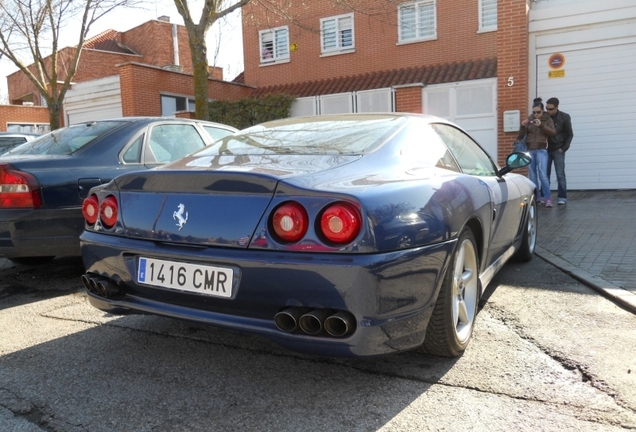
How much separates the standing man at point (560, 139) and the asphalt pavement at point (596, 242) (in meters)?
0.34

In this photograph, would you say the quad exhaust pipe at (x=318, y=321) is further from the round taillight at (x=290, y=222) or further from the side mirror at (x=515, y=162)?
the side mirror at (x=515, y=162)

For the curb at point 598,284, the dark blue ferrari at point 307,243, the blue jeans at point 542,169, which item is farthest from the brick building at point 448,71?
the dark blue ferrari at point 307,243

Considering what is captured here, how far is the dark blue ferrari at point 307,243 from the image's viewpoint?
7.48ft

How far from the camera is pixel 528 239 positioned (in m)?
5.21

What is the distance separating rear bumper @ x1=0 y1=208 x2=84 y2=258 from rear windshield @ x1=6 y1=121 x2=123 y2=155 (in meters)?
0.63

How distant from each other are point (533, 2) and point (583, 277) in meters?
8.45

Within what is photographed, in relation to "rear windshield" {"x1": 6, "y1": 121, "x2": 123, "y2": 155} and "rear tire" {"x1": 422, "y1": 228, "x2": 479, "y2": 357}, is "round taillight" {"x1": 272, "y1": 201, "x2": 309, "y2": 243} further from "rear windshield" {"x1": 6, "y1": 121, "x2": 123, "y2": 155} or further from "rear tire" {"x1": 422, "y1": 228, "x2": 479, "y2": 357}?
"rear windshield" {"x1": 6, "y1": 121, "x2": 123, "y2": 155}

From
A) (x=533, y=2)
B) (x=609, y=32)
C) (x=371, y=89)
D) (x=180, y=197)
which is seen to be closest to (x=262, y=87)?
(x=371, y=89)

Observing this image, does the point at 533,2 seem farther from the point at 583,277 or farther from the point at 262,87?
the point at 262,87

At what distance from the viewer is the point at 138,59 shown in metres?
36.6

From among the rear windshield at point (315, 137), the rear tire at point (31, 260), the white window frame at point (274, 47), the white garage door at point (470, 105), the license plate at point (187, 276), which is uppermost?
the white window frame at point (274, 47)

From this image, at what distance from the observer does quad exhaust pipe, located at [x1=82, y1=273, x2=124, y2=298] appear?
278 centimetres

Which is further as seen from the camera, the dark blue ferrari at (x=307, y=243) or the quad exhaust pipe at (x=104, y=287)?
the quad exhaust pipe at (x=104, y=287)

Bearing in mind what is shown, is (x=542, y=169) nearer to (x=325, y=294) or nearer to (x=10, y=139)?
(x=325, y=294)
